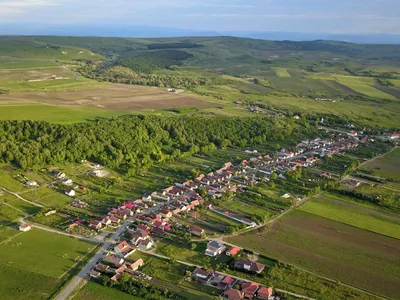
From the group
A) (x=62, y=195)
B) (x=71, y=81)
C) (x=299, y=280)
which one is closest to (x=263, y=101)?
(x=71, y=81)

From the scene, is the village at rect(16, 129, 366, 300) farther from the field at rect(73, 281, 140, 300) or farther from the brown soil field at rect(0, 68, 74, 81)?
the brown soil field at rect(0, 68, 74, 81)

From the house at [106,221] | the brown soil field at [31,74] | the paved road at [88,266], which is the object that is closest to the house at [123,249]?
the paved road at [88,266]

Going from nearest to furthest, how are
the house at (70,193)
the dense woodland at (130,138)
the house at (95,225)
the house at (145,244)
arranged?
1. the house at (145,244)
2. the house at (95,225)
3. the house at (70,193)
4. the dense woodland at (130,138)

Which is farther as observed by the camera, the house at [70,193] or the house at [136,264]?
the house at [70,193]

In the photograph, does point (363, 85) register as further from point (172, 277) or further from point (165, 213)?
point (172, 277)

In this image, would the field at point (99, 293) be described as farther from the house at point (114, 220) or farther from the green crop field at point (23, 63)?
the green crop field at point (23, 63)
